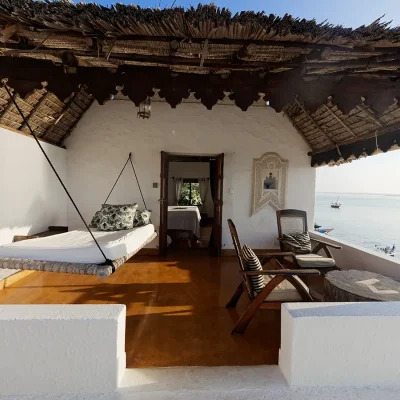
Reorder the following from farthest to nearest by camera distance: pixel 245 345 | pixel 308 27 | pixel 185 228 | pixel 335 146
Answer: pixel 185 228, pixel 335 146, pixel 245 345, pixel 308 27

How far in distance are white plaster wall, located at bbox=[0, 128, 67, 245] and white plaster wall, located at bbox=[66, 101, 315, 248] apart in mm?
326

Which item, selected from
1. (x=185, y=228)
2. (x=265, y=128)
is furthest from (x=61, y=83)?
(x=185, y=228)

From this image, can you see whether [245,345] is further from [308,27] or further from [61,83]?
[61,83]

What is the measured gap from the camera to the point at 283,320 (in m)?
1.60

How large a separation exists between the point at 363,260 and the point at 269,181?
7.53 ft

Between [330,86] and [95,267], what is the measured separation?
8.46ft

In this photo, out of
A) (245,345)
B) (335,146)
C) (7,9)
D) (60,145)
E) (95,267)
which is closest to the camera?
(7,9)

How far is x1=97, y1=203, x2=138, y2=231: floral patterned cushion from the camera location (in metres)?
4.18

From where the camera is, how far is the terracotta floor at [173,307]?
6.58 feet

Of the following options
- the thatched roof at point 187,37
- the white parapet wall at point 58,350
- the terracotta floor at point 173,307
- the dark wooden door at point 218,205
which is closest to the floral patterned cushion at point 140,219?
the terracotta floor at point 173,307

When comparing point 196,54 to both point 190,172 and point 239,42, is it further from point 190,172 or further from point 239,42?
point 190,172

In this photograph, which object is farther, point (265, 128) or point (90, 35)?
point (265, 128)

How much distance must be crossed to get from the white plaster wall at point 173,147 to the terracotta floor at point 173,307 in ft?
4.07

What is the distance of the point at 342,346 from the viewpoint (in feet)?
4.83
